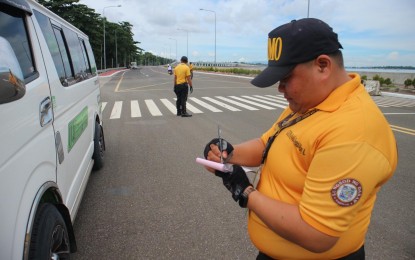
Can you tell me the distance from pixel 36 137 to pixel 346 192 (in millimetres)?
1811

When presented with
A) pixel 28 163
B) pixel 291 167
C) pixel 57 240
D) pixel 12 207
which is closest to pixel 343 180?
Answer: pixel 291 167

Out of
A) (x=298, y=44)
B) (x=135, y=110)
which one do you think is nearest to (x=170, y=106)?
(x=135, y=110)

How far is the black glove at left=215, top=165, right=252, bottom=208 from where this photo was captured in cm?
150

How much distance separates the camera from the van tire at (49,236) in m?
1.91

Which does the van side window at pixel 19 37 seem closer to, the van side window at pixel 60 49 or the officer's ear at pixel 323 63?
the van side window at pixel 60 49

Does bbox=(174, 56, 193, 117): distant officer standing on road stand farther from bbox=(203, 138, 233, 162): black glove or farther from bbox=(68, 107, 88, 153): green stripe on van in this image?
bbox=(203, 138, 233, 162): black glove

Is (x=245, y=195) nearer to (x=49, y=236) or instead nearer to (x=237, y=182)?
(x=237, y=182)

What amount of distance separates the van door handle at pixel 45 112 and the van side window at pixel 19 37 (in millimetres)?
189

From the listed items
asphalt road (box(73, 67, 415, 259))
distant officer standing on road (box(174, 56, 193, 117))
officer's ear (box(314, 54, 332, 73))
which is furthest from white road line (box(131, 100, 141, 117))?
officer's ear (box(314, 54, 332, 73))

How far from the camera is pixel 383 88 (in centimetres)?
2117

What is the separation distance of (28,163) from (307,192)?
1532 mm

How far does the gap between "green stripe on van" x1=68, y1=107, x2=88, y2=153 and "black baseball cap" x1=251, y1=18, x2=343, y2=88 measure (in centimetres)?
232

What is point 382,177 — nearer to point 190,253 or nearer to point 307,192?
point 307,192

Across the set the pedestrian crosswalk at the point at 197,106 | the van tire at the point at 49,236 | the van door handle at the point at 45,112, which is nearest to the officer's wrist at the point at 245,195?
the van tire at the point at 49,236
